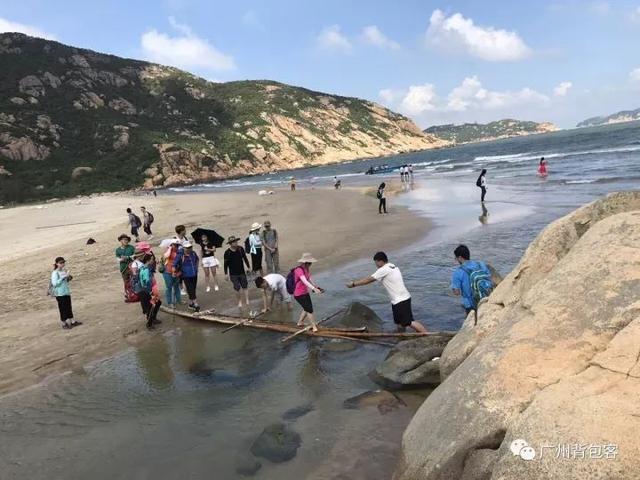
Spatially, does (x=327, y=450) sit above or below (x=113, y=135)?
below

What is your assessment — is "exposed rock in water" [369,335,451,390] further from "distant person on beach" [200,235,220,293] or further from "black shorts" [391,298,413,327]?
"distant person on beach" [200,235,220,293]

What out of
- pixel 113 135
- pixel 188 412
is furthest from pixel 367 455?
pixel 113 135

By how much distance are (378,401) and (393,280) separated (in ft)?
8.64

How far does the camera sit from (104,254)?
2025 centimetres

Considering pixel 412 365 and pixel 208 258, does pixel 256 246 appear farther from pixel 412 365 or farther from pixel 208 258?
pixel 412 365

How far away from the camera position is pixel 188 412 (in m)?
7.17

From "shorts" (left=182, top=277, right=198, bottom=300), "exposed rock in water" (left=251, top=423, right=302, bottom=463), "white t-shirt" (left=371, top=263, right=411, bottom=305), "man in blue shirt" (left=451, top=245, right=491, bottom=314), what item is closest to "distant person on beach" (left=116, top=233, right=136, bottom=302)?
"shorts" (left=182, top=277, right=198, bottom=300)

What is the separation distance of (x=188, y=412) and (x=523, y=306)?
497 cm

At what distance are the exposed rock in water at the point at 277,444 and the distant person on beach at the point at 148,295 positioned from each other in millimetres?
5695

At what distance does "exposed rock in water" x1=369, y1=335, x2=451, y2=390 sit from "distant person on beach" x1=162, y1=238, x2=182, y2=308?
6.34m

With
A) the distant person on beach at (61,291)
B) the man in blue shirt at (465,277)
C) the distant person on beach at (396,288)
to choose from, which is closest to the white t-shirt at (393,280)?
the distant person on beach at (396,288)

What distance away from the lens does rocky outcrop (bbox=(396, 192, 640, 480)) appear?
3447 mm

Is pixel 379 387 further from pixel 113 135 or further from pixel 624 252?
pixel 113 135

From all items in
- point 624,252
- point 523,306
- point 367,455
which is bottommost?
point 367,455
